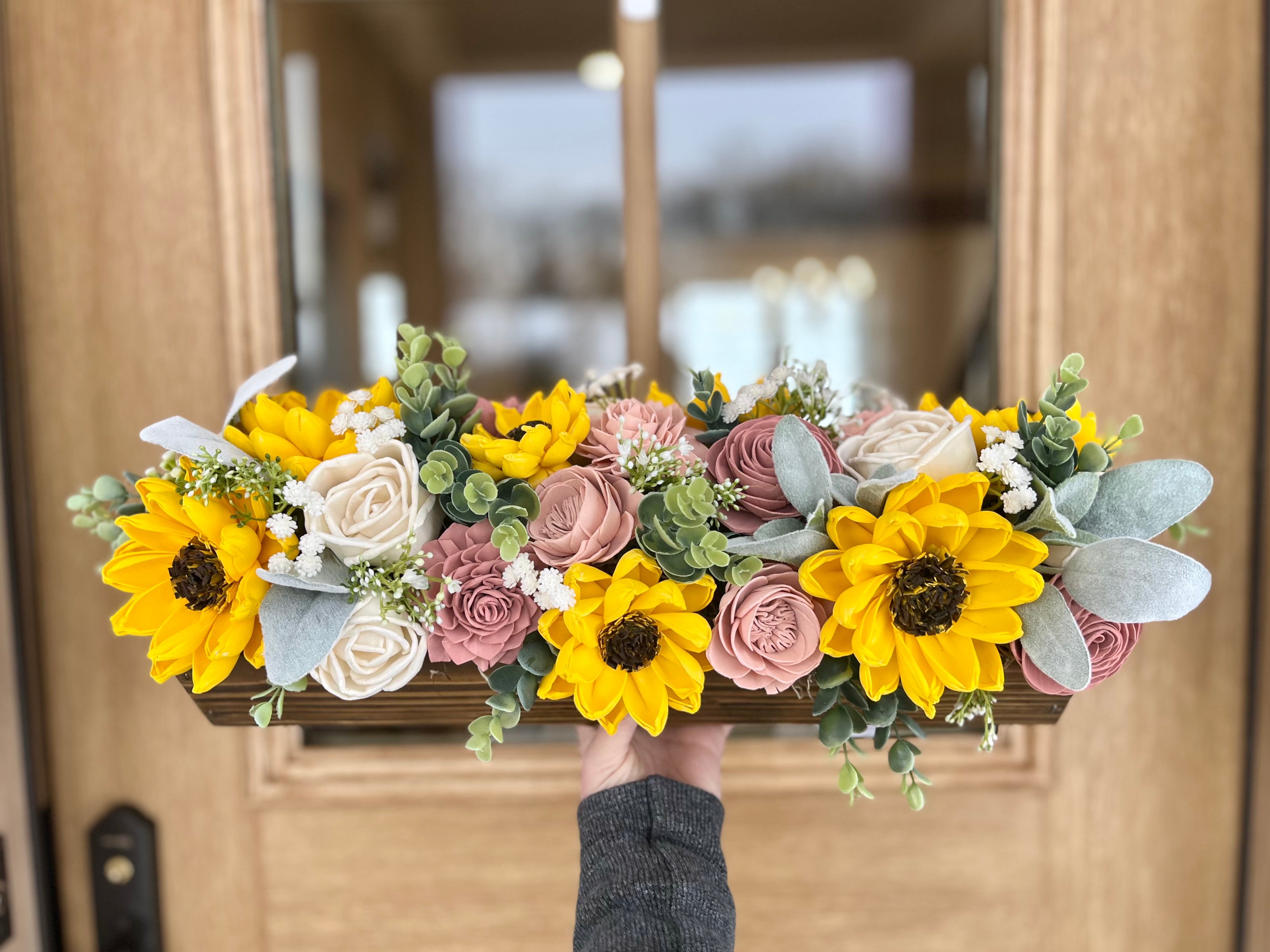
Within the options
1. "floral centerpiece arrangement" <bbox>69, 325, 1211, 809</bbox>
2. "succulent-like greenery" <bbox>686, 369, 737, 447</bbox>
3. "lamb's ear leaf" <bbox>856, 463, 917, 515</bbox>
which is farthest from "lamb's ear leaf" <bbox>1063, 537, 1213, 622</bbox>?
"succulent-like greenery" <bbox>686, 369, 737, 447</bbox>

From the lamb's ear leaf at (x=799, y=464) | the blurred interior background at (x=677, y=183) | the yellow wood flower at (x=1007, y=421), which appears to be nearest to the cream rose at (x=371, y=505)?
the lamb's ear leaf at (x=799, y=464)

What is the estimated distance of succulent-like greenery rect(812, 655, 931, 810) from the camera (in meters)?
0.44

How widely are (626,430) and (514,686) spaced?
165 mm

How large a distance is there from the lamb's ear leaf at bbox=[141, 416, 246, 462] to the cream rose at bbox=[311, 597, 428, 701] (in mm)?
116

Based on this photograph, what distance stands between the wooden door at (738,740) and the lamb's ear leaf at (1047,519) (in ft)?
1.05

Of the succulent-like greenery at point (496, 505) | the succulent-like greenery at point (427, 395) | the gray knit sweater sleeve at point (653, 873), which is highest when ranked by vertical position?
the succulent-like greenery at point (427, 395)

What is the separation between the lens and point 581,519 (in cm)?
42

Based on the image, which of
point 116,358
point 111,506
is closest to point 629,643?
point 111,506

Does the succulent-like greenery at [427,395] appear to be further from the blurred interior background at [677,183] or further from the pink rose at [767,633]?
the blurred interior background at [677,183]

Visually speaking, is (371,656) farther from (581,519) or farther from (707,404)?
(707,404)

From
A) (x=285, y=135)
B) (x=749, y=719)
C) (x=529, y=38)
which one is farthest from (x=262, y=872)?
(x=529, y=38)

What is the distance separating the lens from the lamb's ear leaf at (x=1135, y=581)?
390mm

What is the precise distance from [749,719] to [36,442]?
71 centimetres

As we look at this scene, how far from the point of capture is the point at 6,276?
2.29ft
